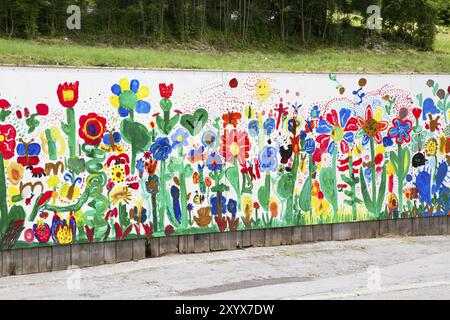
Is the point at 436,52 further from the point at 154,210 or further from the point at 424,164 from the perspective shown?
the point at 154,210

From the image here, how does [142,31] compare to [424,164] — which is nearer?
[424,164]

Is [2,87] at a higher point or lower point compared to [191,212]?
higher

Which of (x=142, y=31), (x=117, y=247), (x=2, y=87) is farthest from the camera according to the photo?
(x=142, y=31)

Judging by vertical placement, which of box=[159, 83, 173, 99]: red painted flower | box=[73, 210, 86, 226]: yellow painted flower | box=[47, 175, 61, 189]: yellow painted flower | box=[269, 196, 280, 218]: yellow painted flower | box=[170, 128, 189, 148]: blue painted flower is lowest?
box=[269, 196, 280, 218]: yellow painted flower

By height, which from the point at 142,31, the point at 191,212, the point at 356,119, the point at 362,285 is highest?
the point at 142,31

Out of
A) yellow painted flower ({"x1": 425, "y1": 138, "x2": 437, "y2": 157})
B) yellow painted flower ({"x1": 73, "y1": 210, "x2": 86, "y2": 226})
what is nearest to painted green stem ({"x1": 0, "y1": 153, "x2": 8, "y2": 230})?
yellow painted flower ({"x1": 73, "y1": 210, "x2": 86, "y2": 226})

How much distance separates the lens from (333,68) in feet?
71.5

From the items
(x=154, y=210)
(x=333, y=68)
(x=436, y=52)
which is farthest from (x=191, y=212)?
(x=436, y=52)

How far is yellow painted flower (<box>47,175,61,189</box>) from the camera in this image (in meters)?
9.15

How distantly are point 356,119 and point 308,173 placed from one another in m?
1.08

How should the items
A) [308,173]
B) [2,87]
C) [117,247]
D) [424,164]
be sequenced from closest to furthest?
[2,87], [117,247], [308,173], [424,164]

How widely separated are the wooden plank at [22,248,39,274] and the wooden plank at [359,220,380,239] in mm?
4730

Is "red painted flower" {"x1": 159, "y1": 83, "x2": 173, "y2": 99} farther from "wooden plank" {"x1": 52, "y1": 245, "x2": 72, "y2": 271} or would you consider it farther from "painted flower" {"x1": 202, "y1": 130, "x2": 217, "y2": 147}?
"wooden plank" {"x1": 52, "y1": 245, "x2": 72, "y2": 271}

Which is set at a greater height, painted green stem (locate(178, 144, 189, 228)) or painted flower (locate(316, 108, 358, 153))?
painted flower (locate(316, 108, 358, 153))
